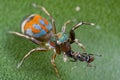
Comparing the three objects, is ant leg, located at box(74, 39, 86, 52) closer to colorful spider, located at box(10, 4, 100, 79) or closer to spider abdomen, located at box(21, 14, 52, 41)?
colorful spider, located at box(10, 4, 100, 79)

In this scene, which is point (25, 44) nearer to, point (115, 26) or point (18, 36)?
point (18, 36)

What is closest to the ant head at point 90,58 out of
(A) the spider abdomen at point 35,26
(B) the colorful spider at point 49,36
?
(B) the colorful spider at point 49,36

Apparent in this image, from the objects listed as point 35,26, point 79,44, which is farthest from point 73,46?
point 35,26

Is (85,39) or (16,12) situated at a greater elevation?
(16,12)

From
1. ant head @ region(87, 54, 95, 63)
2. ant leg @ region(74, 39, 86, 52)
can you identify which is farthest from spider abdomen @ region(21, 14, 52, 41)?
ant head @ region(87, 54, 95, 63)

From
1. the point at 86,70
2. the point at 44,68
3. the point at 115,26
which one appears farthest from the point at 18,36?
the point at 115,26
